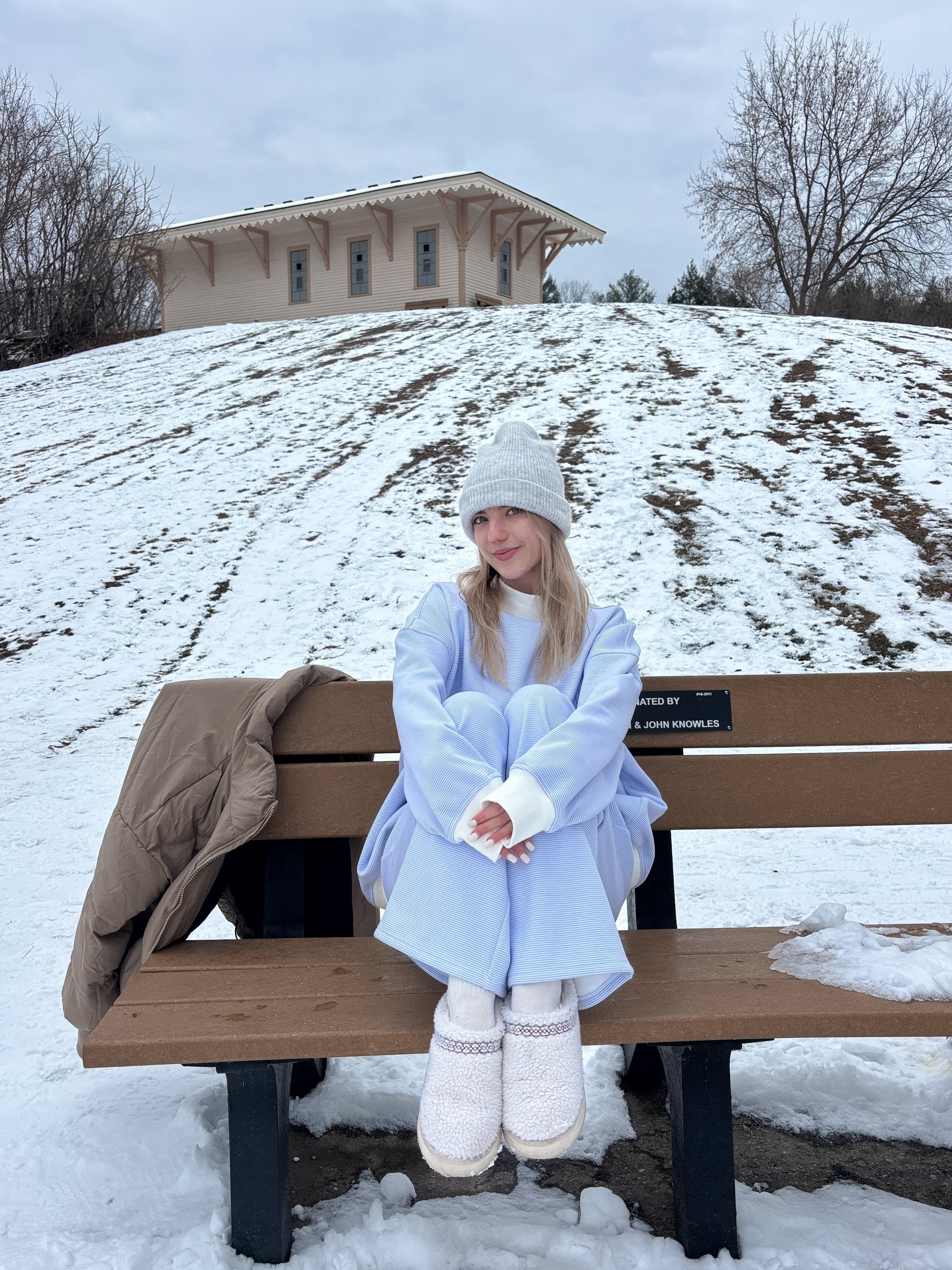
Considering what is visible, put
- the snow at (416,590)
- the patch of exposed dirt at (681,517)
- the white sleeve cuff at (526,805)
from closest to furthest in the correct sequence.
Answer: 1. the white sleeve cuff at (526,805)
2. the snow at (416,590)
3. the patch of exposed dirt at (681,517)

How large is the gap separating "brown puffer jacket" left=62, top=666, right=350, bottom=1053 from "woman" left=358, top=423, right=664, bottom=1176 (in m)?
0.34

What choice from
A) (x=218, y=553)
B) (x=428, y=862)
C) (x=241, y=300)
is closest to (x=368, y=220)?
(x=241, y=300)

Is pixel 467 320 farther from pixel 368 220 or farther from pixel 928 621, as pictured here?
pixel 928 621

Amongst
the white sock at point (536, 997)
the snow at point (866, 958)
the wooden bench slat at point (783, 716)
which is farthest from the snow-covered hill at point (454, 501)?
the white sock at point (536, 997)

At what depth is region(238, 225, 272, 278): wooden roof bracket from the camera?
24.5 meters

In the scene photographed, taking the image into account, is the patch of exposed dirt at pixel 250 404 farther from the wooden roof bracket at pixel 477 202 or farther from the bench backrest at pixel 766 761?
the wooden roof bracket at pixel 477 202

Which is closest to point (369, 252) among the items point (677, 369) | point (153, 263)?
point (153, 263)

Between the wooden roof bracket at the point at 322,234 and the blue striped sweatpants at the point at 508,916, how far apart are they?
79.0 ft

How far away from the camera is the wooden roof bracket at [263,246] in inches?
963

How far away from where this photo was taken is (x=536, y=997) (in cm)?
176

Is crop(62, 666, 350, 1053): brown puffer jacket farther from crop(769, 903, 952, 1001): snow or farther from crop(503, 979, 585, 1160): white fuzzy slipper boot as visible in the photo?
crop(769, 903, 952, 1001): snow

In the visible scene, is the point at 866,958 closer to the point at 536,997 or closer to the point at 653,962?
the point at 653,962

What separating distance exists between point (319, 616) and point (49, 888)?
331 cm

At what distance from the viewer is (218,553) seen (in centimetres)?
798
